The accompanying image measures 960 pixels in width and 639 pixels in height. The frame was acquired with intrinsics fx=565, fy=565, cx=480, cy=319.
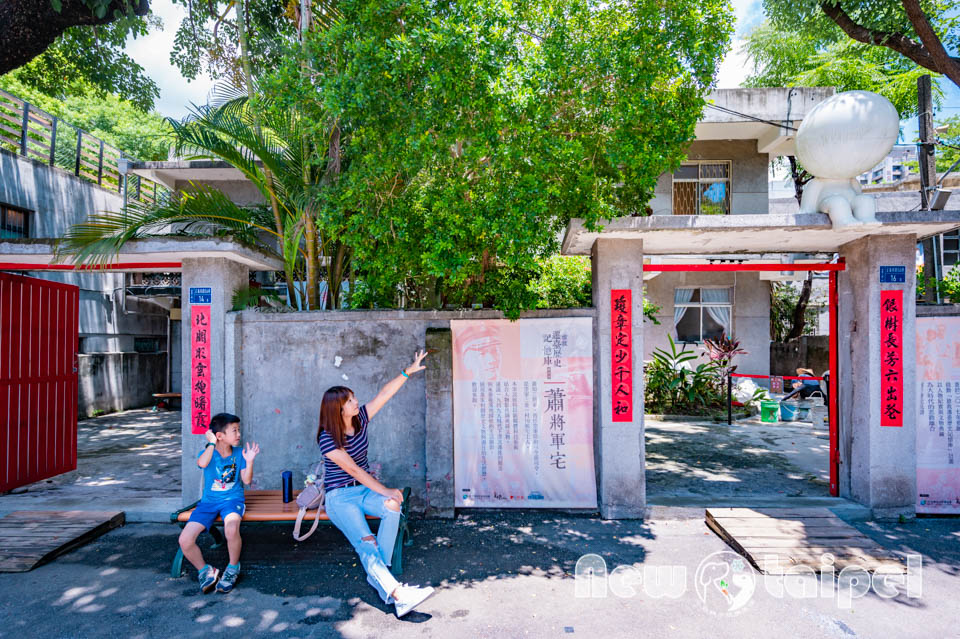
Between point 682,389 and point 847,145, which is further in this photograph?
point 682,389

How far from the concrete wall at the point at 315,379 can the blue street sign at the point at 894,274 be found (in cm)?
291

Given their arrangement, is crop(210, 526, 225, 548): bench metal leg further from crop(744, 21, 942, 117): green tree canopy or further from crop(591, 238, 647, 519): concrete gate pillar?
crop(744, 21, 942, 117): green tree canopy

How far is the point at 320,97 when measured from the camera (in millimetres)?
5090

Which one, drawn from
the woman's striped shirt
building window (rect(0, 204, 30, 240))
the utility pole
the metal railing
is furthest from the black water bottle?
building window (rect(0, 204, 30, 240))

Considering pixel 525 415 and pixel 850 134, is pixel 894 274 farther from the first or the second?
pixel 525 415

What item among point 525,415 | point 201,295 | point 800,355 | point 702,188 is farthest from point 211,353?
point 800,355

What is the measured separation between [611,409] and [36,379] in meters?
6.70

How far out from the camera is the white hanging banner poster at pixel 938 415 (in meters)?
5.63

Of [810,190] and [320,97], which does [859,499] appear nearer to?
[810,190]

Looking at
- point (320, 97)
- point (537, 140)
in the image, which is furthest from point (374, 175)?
point (537, 140)

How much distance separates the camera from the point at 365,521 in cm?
420

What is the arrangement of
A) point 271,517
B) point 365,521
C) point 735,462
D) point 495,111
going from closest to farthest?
1. point 365,521
2. point 271,517
3. point 495,111
4. point 735,462

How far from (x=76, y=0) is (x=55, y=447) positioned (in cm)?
539

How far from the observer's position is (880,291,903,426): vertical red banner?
5.55 m
